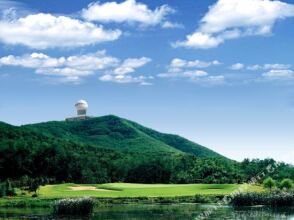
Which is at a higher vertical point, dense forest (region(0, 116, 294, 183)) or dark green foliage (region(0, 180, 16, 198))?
dense forest (region(0, 116, 294, 183))

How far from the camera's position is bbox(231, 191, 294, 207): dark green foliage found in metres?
67.8

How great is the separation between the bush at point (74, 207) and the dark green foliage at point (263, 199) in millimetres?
17882

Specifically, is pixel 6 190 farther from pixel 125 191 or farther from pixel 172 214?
pixel 172 214

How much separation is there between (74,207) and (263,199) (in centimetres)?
2217

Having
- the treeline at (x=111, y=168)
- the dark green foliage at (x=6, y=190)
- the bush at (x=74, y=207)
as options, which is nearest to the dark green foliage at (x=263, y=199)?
the bush at (x=74, y=207)

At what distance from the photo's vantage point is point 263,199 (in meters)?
68.8

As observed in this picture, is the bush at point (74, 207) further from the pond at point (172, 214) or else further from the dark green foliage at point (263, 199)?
the dark green foliage at point (263, 199)

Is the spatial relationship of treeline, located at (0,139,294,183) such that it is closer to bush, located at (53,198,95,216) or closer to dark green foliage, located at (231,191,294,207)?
dark green foliage, located at (231,191,294,207)

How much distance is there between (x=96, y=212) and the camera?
61.6 m

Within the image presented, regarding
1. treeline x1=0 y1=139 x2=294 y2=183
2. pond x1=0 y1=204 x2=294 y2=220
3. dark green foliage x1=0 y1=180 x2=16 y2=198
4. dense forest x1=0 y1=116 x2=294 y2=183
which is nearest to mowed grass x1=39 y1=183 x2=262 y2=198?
dark green foliage x1=0 y1=180 x2=16 y2=198

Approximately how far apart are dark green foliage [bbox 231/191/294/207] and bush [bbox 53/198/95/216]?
17882 millimetres

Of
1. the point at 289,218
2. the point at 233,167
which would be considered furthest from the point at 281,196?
the point at 233,167

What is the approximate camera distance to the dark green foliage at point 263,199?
67.8m

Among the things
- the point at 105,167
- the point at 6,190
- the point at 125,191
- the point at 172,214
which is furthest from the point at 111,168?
the point at 172,214
